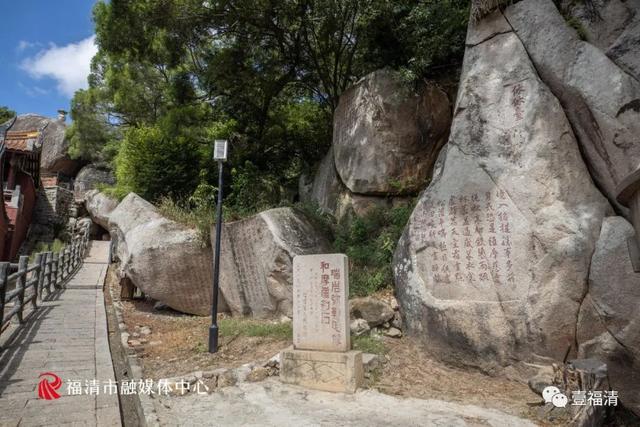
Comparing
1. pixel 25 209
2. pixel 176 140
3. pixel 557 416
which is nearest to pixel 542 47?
pixel 557 416

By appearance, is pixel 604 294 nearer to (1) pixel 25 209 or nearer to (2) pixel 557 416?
(2) pixel 557 416

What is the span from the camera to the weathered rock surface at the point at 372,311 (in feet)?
20.2

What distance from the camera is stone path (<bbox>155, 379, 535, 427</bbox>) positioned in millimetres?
3822

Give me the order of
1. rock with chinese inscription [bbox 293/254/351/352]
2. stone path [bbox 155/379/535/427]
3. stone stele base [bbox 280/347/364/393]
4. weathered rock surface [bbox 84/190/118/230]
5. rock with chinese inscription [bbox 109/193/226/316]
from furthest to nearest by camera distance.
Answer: weathered rock surface [bbox 84/190/118/230] < rock with chinese inscription [bbox 109/193/226/316] < rock with chinese inscription [bbox 293/254/351/352] < stone stele base [bbox 280/347/364/393] < stone path [bbox 155/379/535/427]

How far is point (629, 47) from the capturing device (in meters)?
5.39

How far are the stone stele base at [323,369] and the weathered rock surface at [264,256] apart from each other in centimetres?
269

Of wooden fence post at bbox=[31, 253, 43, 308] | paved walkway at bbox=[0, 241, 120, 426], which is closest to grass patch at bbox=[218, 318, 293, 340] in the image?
paved walkway at bbox=[0, 241, 120, 426]

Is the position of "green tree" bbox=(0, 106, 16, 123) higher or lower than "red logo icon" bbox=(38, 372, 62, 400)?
higher

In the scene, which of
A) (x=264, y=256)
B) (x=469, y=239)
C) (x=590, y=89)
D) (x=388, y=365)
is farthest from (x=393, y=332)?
(x=590, y=89)

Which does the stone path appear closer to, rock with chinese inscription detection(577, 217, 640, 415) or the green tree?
rock with chinese inscription detection(577, 217, 640, 415)

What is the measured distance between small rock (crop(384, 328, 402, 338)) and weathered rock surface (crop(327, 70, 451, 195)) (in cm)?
385

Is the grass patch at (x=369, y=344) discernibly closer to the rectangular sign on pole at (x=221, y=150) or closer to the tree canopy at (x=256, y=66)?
the rectangular sign on pole at (x=221, y=150)

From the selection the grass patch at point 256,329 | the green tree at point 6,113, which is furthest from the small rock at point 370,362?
the green tree at point 6,113

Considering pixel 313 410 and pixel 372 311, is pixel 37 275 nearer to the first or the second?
pixel 372 311
